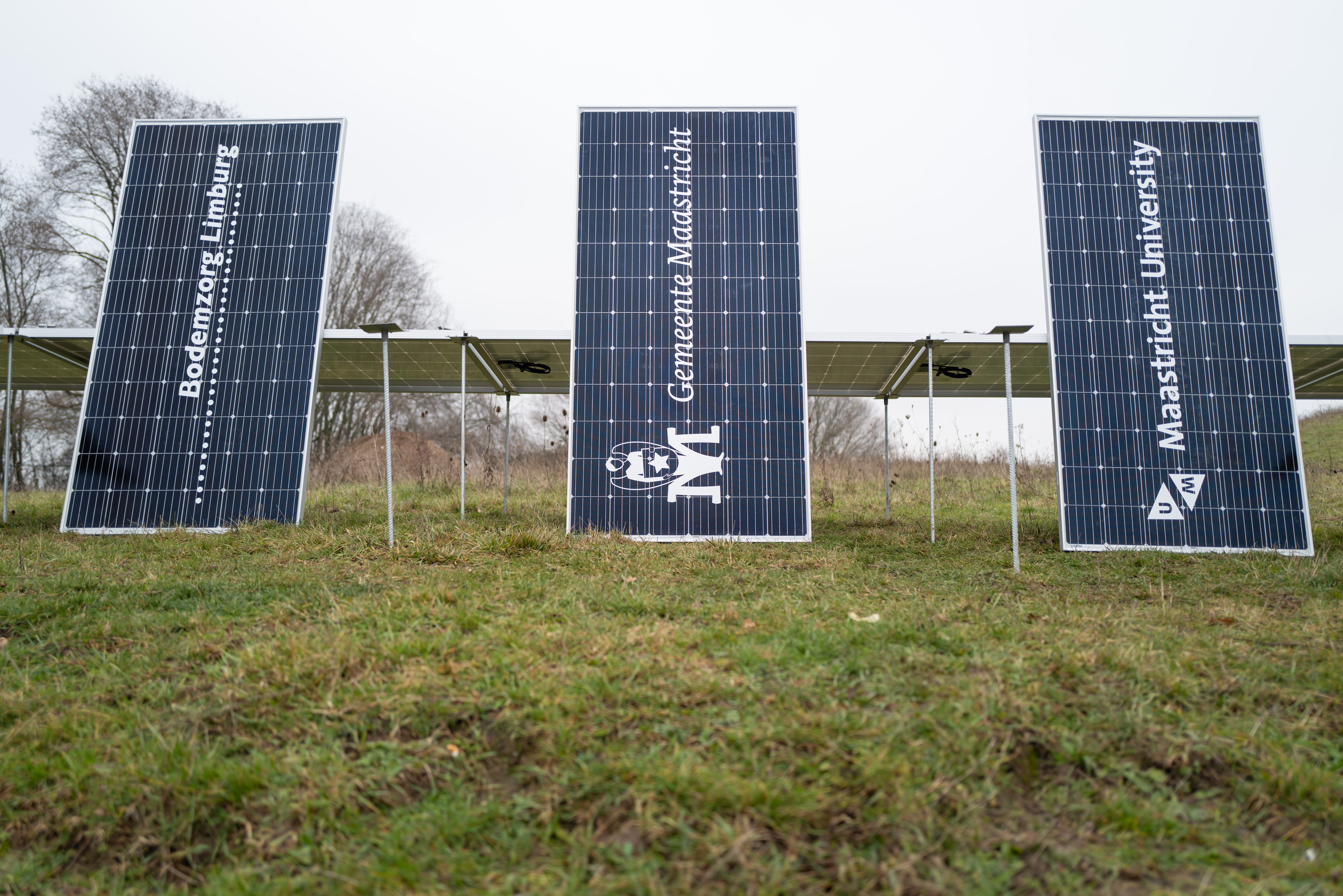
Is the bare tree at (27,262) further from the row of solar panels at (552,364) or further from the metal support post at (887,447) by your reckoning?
the metal support post at (887,447)

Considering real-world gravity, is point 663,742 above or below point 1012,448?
below

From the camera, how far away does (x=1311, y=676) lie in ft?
11.9

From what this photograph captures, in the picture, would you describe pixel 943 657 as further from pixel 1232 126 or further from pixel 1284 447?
pixel 1232 126

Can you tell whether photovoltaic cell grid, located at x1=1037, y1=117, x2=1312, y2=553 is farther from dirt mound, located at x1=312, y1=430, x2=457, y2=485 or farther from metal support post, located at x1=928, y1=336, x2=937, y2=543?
dirt mound, located at x1=312, y1=430, x2=457, y2=485

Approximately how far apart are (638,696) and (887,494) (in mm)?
8061

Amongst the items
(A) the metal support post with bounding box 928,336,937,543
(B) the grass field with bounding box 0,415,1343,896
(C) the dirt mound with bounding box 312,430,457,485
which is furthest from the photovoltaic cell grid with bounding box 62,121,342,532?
(C) the dirt mound with bounding box 312,430,457,485

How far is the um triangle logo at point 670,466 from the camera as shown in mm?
8445

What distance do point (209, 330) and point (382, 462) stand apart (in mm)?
11198

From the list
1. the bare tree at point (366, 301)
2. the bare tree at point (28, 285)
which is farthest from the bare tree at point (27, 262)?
the bare tree at point (366, 301)

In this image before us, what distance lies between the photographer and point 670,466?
8500 millimetres

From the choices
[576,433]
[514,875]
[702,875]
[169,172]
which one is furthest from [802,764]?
[169,172]

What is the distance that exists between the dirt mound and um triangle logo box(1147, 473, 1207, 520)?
14088mm

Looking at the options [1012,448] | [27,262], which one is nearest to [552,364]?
[1012,448]

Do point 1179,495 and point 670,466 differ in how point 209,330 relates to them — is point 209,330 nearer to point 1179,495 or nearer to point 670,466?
point 670,466
